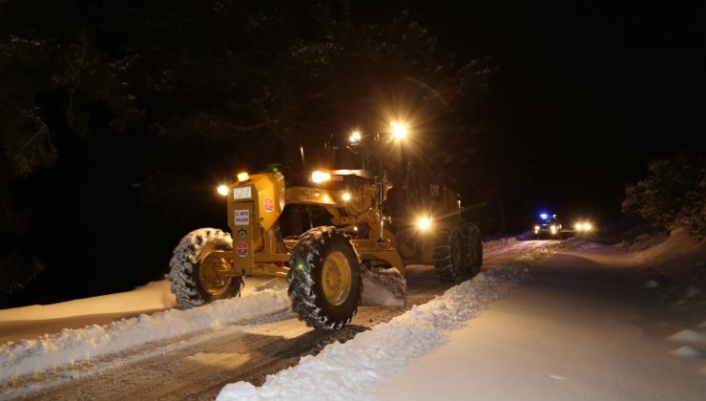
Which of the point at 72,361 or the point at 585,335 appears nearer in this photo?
the point at 72,361

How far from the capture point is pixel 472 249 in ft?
43.7

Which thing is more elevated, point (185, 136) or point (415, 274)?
point (185, 136)

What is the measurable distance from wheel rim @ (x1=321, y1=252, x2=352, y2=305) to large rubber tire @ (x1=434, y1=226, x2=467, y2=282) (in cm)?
456

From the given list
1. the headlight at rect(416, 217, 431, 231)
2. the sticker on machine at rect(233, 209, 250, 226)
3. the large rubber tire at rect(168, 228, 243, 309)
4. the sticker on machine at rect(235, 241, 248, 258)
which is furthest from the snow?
the headlight at rect(416, 217, 431, 231)

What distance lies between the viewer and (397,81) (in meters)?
18.8

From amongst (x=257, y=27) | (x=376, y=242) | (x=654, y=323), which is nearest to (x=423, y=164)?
(x=376, y=242)

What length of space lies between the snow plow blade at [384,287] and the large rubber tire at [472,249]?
11.7 feet

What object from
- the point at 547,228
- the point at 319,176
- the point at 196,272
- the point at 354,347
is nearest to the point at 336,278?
the point at 319,176

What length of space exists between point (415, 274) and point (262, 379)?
9402 millimetres

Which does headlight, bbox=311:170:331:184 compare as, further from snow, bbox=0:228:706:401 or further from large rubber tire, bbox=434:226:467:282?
large rubber tire, bbox=434:226:467:282

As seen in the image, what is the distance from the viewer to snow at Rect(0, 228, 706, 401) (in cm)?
457

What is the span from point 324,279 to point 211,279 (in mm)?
2486

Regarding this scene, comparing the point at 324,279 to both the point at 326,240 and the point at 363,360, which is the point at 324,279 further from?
the point at 363,360

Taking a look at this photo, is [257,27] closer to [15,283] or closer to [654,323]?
[15,283]
